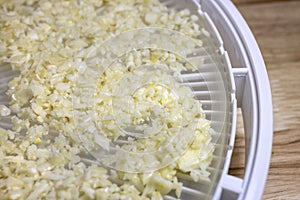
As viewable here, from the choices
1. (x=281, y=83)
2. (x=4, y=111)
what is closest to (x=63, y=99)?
(x=4, y=111)

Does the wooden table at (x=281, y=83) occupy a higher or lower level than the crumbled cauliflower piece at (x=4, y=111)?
higher

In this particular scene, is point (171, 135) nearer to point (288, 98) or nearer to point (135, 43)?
point (135, 43)

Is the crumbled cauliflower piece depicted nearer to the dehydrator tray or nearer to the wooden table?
the dehydrator tray

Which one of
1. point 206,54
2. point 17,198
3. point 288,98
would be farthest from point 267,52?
point 17,198

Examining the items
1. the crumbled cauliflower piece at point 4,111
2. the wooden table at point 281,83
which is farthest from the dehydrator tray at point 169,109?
the wooden table at point 281,83

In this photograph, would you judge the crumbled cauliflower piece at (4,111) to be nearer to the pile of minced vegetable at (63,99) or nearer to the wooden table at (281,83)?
the pile of minced vegetable at (63,99)

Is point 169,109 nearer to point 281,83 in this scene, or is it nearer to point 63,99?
point 63,99
